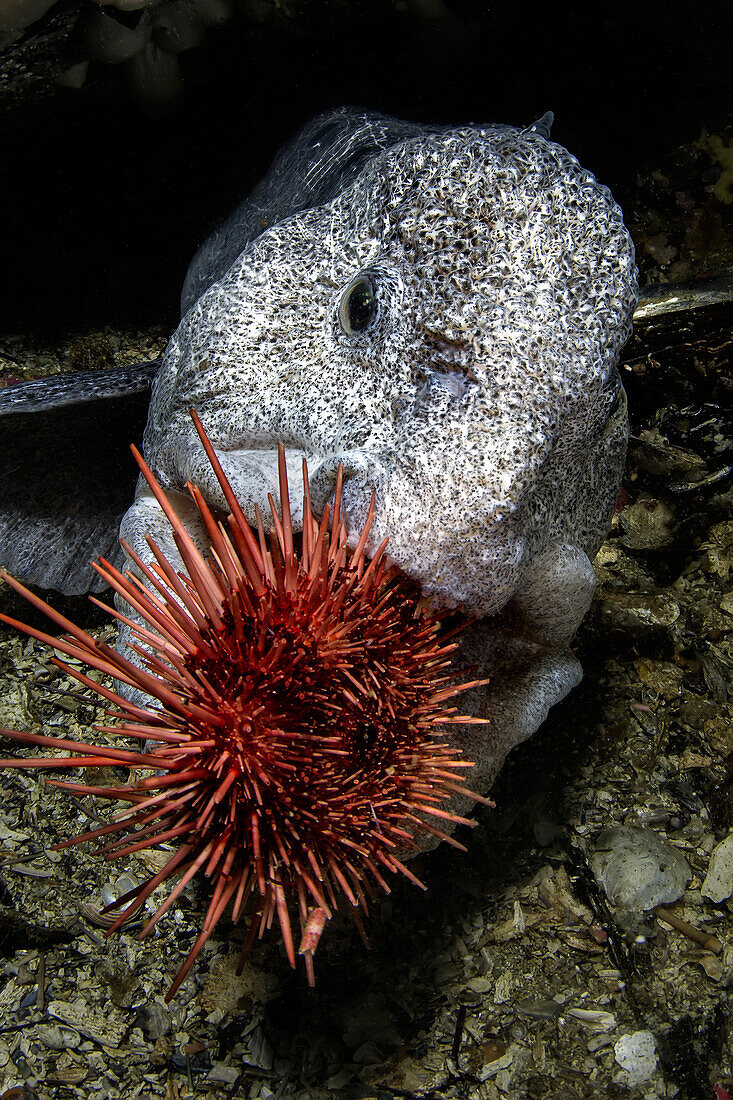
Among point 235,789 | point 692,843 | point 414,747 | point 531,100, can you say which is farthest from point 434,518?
point 531,100

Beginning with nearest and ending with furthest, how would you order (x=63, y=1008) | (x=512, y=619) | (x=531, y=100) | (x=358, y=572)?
(x=358, y=572)
(x=512, y=619)
(x=63, y=1008)
(x=531, y=100)

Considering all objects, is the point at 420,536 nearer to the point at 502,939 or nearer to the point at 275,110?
the point at 502,939

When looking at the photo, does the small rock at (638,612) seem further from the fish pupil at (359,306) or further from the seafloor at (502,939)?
the fish pupil at (359,306)

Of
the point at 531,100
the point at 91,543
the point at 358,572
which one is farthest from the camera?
the point at 531,100

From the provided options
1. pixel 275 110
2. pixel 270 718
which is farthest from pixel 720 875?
pixel 275 110

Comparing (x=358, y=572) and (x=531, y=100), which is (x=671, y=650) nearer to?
(x=358, y=572)

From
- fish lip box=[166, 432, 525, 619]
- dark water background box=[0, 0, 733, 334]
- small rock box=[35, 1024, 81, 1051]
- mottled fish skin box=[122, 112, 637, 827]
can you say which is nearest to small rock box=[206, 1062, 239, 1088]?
small rock box=[35, 1024, 81, 1051]

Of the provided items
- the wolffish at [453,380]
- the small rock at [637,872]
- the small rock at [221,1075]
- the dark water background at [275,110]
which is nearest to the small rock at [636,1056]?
the small rock at [637,872]
